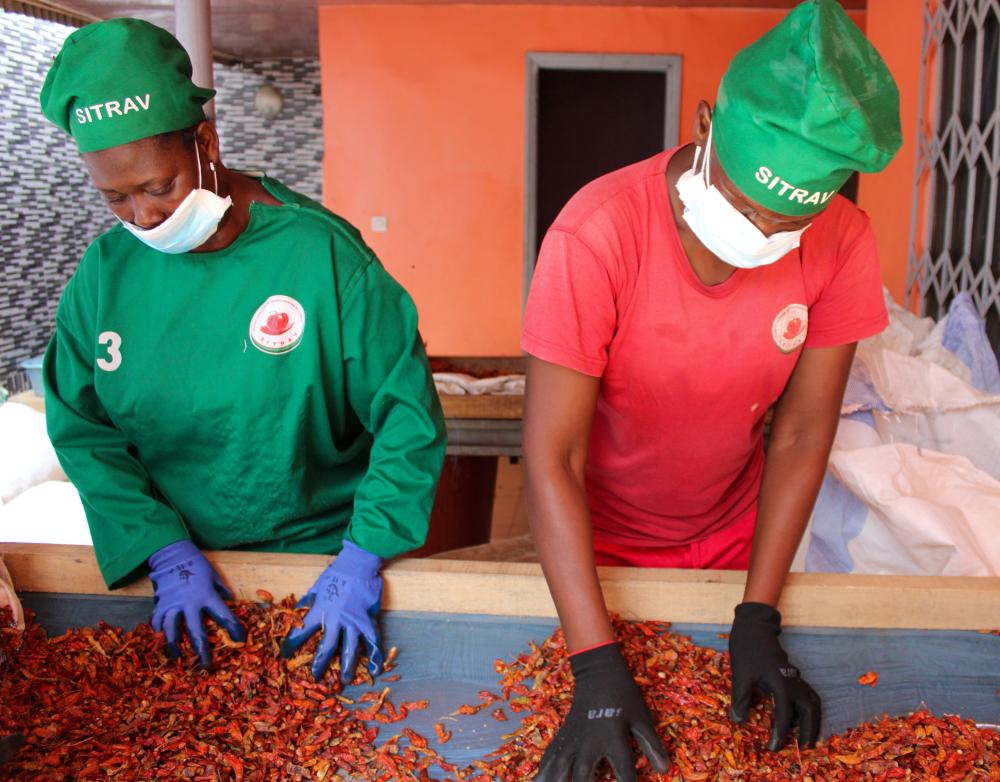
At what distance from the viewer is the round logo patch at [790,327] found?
4.76 feet

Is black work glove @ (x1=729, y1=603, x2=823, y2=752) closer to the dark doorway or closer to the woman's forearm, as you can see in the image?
the woman's forearm

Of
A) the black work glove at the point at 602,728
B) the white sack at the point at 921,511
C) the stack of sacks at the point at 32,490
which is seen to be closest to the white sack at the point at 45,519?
the stack of sacks at the point at 32,490

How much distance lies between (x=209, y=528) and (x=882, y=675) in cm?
118

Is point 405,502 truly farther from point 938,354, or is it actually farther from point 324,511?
point 938,354

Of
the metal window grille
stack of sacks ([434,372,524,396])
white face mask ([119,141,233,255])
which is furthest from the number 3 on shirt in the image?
the metal window grille

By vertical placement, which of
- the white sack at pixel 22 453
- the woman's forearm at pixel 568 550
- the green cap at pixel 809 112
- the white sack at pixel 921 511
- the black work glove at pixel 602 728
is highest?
the green cap at pixel 809 112

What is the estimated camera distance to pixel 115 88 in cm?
138

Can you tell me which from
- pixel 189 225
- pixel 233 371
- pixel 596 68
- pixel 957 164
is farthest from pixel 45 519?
pixel 596 68

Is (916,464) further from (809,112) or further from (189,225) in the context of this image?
(189,225)

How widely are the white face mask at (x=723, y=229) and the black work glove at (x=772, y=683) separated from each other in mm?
536

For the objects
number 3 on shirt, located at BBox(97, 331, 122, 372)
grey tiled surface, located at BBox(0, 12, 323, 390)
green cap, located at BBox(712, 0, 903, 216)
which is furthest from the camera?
grey tiled surface, located at BBox(0, 12, 323, 390)

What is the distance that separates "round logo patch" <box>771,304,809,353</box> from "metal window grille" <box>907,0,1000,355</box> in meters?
1.68

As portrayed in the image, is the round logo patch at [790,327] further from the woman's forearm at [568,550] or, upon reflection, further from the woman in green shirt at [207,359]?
the woman in green shirt at [207,359]

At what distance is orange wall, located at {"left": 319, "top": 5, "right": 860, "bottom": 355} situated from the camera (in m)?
6.17
